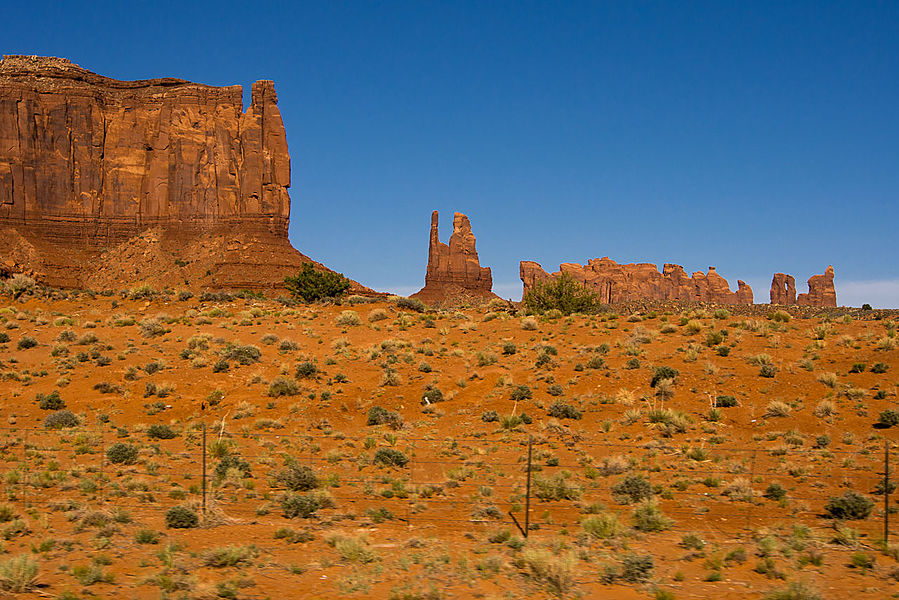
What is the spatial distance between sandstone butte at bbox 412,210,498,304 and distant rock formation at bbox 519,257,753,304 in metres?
36.4

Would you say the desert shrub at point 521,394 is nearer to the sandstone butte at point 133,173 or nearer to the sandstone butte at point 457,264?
the sandstone butte at point 133,173

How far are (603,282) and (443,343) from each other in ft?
486

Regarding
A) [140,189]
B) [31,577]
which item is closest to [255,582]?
[31,577]

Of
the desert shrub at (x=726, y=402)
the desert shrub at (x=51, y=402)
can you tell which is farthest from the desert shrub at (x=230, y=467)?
the desert shrub at (x=726, y=402)

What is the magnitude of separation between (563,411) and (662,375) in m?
4.66

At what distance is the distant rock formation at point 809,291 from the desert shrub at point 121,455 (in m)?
170

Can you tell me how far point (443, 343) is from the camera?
112ft

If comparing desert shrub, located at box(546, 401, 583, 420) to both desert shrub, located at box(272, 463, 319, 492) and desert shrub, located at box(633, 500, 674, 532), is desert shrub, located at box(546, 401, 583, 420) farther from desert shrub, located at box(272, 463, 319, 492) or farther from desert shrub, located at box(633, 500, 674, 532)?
desert shrub, located at box(272, 463, 319, 492)

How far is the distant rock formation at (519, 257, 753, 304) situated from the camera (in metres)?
177

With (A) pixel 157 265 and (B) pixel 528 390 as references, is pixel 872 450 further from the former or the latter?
(A) pixel 157 265

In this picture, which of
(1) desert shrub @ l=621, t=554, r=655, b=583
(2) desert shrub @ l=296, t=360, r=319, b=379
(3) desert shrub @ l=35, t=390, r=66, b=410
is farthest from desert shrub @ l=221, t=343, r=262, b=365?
(1) desert shrub @ l=621, t=554, r=655, b=583

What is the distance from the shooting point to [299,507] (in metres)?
14.0

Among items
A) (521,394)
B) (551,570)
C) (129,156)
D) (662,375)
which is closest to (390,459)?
(521,394)

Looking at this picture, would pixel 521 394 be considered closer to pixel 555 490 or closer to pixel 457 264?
pixel 555 490
